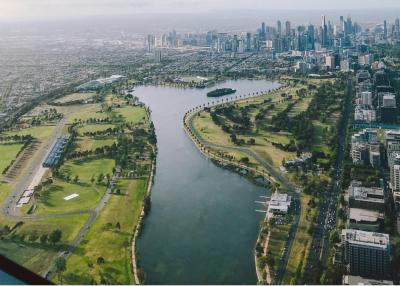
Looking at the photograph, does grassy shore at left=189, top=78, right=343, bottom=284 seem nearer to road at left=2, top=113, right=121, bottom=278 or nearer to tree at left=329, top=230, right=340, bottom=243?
tree at left=329, top=230, right=340, bottom=243

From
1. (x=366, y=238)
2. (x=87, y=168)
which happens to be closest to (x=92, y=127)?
(x=87, y=168)

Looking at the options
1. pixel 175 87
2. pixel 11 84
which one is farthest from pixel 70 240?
pixel 11 84

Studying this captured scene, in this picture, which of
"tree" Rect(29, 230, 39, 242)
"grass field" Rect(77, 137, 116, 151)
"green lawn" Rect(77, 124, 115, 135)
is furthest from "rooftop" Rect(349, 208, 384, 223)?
"green lawn" Rect(77, 124, 115, 135)

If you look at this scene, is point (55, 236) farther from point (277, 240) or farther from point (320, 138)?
point (320, 138)

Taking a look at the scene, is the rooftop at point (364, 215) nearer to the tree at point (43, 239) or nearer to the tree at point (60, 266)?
the tree at point (60, 266)

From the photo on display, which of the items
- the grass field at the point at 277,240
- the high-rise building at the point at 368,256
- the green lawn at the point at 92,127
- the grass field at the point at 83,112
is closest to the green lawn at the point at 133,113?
the grass field at the point at 83,112
